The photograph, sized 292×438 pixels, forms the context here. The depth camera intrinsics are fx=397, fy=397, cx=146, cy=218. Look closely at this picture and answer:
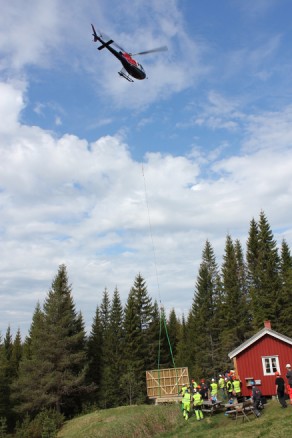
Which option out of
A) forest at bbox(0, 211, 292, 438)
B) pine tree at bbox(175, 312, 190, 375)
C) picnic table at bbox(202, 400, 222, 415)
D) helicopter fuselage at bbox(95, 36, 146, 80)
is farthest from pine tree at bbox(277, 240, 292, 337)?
helicopter fuselage at bbox(95, 36, 146, 80)

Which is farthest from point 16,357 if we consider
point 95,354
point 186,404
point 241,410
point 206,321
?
point 241,410

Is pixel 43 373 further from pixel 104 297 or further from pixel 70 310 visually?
pixel 104 297

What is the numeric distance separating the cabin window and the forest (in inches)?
512

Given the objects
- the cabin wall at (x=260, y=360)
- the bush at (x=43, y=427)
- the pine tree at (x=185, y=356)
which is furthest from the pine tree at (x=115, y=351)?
the cabin wall at (x=260, y=360)

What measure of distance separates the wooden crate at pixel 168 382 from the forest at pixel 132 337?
4612mm

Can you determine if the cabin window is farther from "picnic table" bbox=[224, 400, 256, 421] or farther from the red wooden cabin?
"picnic table" bbox=[224, 400, 256, 421]

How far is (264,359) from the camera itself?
82.1ft

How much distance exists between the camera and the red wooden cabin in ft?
80.3

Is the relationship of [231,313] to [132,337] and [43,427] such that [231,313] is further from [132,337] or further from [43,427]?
[43,427]

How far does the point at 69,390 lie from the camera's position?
39688 millimetres

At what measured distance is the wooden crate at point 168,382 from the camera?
101 ft

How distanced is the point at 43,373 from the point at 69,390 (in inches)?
123

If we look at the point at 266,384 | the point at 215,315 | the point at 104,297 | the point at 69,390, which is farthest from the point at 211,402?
the point at 104,297

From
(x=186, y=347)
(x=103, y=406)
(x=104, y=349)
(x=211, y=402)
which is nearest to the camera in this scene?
(x=211, y=402)
